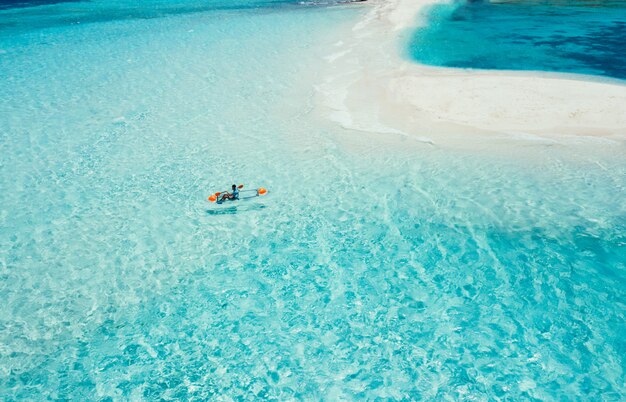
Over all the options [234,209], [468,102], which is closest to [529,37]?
[468,102]

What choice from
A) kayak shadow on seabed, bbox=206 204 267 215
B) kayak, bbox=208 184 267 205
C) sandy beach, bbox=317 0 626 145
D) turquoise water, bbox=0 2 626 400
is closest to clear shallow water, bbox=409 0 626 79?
sandy beach, bbox=317 0 626 145

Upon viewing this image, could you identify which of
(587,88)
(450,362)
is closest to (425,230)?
(450,362)

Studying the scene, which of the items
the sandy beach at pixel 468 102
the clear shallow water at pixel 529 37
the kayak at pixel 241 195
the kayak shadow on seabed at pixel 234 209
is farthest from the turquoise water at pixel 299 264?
the clear shallow water at pixel 529 37

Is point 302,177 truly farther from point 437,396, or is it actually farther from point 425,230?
point 437,396

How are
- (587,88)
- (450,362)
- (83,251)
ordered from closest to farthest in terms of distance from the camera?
(450,362)
(83,251)
(587,88)

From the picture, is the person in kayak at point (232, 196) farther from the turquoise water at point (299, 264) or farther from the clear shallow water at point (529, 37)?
the clear shallow water at point (529, 37)

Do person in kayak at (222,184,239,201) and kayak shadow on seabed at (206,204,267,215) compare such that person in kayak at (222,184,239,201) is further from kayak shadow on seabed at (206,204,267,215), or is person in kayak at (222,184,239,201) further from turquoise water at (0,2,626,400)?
turquoise water at (0,2,626,400)
